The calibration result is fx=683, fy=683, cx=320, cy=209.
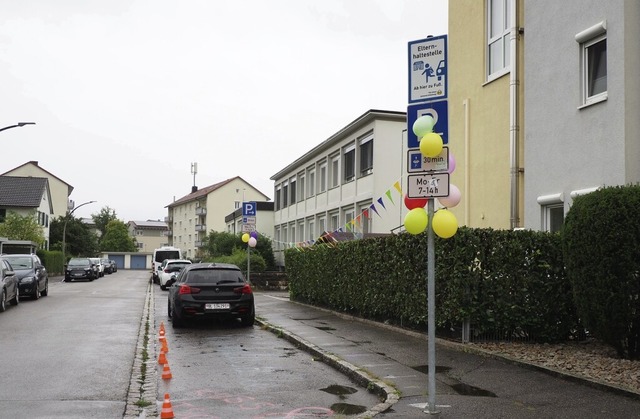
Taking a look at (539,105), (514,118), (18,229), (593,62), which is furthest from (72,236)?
(593,62)

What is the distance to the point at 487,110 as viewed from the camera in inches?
647

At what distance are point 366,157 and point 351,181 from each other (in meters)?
2.24

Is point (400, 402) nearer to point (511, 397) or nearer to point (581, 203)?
point (511, 397)

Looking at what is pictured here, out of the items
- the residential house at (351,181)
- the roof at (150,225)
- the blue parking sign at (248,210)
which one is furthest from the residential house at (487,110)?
the roof at (150,225)

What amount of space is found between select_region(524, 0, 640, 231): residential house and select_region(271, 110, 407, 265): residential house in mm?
7498

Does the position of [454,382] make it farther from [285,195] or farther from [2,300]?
[285,195]

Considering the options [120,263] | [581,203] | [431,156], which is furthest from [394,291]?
[120,263]

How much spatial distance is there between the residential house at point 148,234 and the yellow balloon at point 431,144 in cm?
13553

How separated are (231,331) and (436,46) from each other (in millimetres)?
10003

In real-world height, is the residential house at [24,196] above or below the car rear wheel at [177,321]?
above

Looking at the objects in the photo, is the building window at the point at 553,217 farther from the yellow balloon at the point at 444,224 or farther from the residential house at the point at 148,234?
the residential house at the point at 148,234

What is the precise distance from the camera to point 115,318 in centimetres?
1805

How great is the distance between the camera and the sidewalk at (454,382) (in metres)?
6.84

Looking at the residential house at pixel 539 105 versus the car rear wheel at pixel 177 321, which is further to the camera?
the car rear wheel at pixel 177 321
